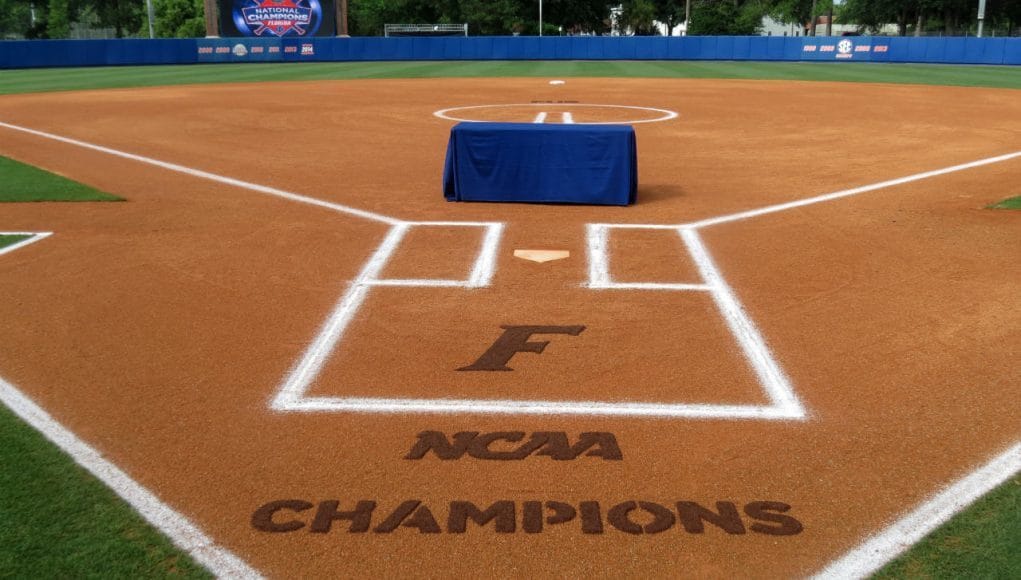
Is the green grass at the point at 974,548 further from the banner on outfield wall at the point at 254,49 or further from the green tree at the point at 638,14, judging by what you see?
the green tree at the point at 638,14

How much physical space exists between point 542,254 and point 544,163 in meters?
2.78

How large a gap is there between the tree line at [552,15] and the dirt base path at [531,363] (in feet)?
206

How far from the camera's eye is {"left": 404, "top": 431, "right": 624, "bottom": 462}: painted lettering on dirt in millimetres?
5344

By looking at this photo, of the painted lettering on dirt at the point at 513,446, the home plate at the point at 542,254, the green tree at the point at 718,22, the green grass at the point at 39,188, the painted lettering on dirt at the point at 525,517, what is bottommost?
the painted lettering on dirt at the point at 525,517

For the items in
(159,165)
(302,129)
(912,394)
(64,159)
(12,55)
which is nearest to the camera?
(912,394)

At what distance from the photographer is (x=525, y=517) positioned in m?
4.70

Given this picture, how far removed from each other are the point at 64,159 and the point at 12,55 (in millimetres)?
34781

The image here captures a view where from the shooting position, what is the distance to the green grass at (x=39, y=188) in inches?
496

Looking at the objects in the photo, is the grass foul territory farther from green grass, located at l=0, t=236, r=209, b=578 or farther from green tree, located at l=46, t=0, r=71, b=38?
green tree, located at l=46, t=0, r=71, b=38

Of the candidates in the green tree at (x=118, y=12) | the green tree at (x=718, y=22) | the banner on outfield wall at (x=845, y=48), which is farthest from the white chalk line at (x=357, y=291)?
the green tree at (x=118, y=12)

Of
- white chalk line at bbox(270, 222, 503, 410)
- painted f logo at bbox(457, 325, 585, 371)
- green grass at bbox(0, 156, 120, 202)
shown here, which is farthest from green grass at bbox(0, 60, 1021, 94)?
painted f logo at bbox(457, 325, 585, 371)

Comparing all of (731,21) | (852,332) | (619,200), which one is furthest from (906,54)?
(852,332)

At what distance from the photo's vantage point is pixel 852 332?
24.1 feet

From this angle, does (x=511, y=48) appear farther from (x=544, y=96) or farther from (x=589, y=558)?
(x=589, y=558)
